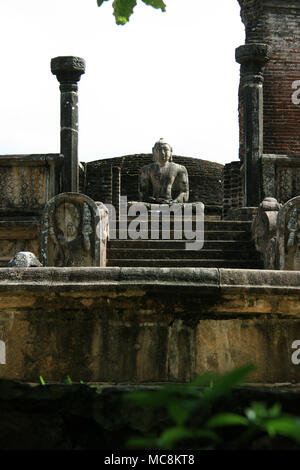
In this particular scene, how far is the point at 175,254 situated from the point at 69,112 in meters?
4.46

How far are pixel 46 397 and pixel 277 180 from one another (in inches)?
430

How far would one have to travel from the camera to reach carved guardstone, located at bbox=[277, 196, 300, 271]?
9.78m

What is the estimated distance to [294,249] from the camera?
32.1ft

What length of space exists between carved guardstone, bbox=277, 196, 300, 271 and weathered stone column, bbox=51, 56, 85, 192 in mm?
4774

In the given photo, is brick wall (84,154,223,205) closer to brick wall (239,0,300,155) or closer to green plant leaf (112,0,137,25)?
brick wall (239,0,300,155)

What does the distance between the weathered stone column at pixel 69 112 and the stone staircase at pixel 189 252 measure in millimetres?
2741

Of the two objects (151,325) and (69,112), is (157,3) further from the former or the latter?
(69,112)

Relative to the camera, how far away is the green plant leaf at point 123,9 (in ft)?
17.3

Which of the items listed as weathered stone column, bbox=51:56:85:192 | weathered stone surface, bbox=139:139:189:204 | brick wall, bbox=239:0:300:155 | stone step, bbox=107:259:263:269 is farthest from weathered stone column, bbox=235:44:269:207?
brick wall, bbox=239:0:300:155

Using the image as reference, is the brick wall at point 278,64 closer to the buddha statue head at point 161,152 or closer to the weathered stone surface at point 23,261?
the buddha statue head at point 161,152

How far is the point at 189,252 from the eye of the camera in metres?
10.9

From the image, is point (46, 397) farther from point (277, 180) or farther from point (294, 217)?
point (277, 180)

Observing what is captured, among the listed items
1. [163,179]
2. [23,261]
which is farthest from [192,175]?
[23,261]

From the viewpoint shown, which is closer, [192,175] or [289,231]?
[289,231]
